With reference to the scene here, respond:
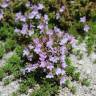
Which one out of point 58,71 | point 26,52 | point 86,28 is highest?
point 86,28

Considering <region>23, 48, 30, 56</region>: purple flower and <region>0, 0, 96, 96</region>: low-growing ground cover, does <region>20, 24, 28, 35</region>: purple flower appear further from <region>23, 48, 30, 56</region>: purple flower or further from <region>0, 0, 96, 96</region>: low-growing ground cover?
<region>23, 48, 30, 56</region>: purple flower

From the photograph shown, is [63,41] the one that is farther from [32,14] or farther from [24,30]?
[32,14]

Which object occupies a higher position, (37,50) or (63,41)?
(63,41)

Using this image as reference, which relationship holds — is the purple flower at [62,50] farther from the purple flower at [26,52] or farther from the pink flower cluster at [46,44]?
the purple flower at [26,52]

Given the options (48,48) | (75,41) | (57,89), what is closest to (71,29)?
(75,41)

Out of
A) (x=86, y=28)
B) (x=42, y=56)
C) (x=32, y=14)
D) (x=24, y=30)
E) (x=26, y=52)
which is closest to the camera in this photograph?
(x=42, y=56)

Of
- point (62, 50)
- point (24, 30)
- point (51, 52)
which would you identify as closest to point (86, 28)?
point (62, 50)

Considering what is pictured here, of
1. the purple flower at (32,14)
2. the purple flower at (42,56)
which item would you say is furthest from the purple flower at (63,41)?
the purple flower at (32,14)

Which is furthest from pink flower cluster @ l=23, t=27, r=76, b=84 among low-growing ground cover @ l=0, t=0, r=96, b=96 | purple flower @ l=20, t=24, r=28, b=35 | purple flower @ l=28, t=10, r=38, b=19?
purple flower @ l=28, t=10, r=38, b=19

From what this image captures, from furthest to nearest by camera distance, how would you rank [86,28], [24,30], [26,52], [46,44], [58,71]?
1. [86,28]
2. [24,30]
3. [26,52]
4. [46,44]
5. [58,71]
